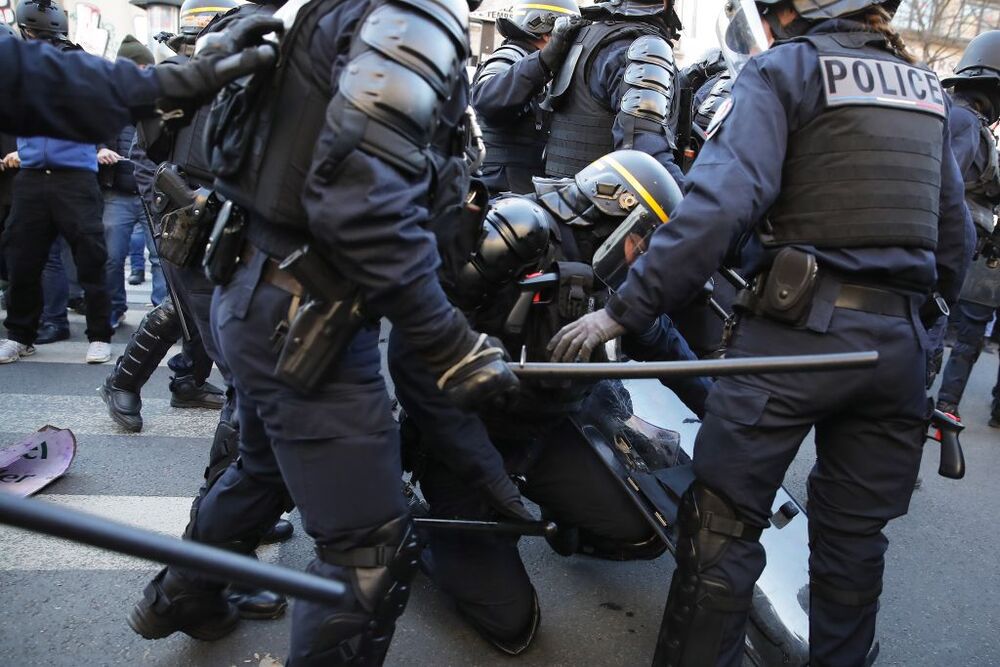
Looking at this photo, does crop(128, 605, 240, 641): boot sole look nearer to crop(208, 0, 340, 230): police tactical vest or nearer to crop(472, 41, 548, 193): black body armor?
crop(208, 0, 340, 230): police tactical vest

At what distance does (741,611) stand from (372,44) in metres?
1.61

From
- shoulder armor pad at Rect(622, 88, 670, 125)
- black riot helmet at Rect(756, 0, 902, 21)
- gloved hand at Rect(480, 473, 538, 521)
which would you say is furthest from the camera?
shoulder armor pad at Rect(622, 88, 670, 125)

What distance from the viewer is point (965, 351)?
512 cm

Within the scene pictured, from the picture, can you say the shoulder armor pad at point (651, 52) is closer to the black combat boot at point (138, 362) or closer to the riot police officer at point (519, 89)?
the riot police officer at point (519, 89)

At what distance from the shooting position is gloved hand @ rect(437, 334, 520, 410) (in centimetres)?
174

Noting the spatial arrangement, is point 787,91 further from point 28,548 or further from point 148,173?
point 148,173

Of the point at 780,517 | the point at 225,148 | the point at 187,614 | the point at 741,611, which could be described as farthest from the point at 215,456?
the point at 780,517

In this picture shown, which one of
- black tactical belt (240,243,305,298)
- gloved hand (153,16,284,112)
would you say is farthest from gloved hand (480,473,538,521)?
gloved hand (153,16,284,112)

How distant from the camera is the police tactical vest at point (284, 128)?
1.69 metres

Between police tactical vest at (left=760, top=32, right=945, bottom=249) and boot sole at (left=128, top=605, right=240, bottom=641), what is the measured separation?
6.46 ft

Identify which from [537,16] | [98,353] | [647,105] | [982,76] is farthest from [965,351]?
[98,353]

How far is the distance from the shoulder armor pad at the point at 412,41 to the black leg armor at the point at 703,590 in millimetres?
1239

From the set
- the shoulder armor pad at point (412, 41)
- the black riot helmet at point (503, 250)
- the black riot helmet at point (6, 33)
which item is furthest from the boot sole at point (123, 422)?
the shoulder armor pad at point (412, 41)

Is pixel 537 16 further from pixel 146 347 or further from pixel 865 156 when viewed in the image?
pixel 865 156
